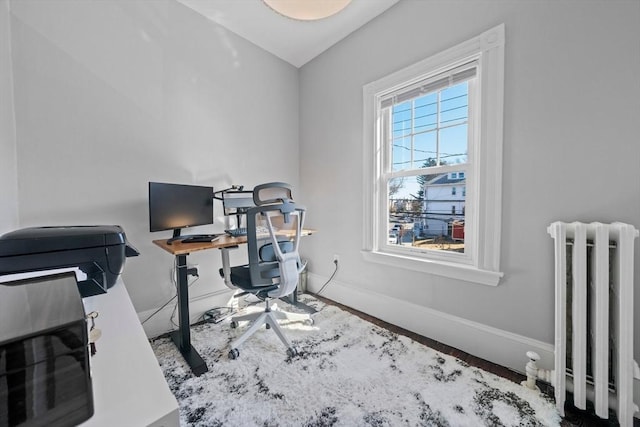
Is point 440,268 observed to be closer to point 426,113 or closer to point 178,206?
point 426,113

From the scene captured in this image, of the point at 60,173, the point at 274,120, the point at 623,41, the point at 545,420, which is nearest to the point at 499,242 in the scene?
the point at 545,420

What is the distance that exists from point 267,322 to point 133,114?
1928 mm

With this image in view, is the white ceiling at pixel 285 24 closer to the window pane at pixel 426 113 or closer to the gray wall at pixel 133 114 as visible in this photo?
the gray wall at pixel 133 114

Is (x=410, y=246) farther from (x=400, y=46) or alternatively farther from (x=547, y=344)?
(x=400, y=46)

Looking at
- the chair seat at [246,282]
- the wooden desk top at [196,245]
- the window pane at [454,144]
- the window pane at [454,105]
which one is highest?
the window pane at [454,105]

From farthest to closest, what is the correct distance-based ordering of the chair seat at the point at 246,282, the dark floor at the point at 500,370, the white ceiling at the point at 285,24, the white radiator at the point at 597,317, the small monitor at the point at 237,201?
the small monitor at the point at 237,201 < the white ceiling at the point at 285,24 < the chair seat at the point at 246,282 < the dark floor at the point at 500,370 < the white radiator at the point at 597,317

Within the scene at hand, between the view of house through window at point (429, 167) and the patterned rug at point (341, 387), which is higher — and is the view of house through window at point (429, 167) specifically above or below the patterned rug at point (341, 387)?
above

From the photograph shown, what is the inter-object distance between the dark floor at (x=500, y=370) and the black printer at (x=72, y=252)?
1.98 m

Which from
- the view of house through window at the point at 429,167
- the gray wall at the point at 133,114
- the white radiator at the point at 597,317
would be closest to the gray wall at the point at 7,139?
the gray wall at the point at 133,114

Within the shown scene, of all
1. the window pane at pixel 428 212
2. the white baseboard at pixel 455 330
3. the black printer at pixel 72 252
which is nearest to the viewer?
the black printer at pixel 72 252

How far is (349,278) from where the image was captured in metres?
2.56

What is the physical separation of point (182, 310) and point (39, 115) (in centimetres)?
155

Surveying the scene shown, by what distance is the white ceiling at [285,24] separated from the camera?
2.10 metres

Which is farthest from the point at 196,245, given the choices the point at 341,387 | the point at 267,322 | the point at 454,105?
the point at 454,105
